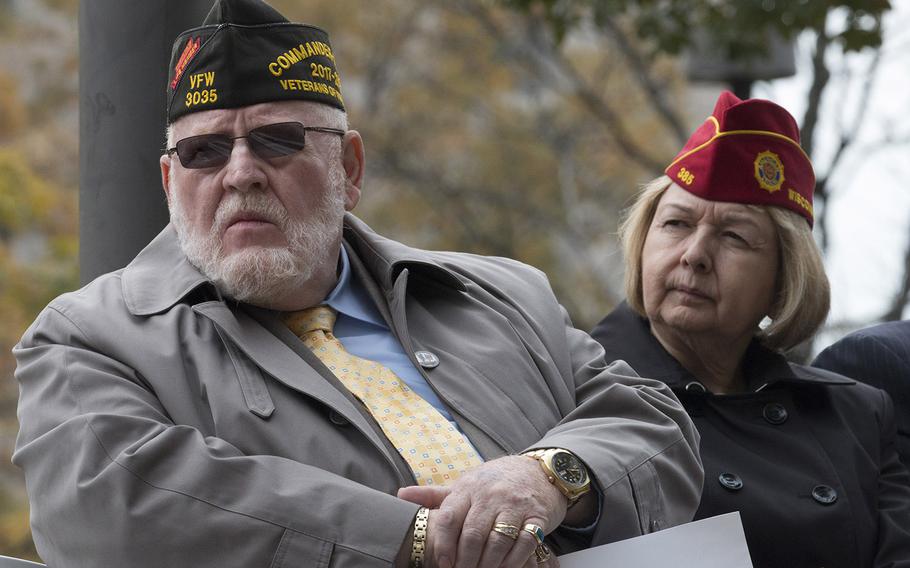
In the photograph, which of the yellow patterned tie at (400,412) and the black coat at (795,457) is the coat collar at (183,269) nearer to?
the yellow patterned tie at (400,412)

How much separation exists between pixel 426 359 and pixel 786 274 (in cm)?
152

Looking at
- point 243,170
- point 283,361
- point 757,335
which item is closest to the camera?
point 283,361

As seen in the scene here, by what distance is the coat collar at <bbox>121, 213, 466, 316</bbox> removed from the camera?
3.17 metres

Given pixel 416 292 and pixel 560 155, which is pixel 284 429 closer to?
pixel 416 292

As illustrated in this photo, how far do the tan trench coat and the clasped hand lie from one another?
81 mm

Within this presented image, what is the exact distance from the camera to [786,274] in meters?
4.34

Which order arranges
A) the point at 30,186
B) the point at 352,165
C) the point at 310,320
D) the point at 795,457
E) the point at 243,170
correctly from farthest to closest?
1. the point at 30,186
2. the point at 795,457
3. the point at 352,165
4. the point at 310,320
5. the point at 243,170

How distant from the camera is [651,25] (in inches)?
324

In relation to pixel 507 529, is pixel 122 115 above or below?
above

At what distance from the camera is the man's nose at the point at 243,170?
3.24 m

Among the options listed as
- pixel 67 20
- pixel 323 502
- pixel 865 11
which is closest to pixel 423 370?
pixel 323 502

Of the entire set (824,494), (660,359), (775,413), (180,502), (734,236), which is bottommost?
(824,494)

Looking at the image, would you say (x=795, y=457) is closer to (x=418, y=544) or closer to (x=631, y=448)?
(x=631, y=448)

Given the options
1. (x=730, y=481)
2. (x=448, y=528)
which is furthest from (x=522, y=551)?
(x=730, y=481)
